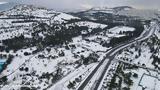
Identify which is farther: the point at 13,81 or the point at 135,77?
the point at 135,77

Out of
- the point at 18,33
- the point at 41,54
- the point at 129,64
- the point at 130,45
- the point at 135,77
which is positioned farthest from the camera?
the point at 18,33

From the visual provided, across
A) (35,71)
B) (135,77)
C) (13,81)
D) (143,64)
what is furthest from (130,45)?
→ (13,81)

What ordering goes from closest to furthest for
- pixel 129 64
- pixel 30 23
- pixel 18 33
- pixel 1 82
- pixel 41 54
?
1. pixel 1 82
2. pixel 129 64
3. pixel 41 54
4. pixel 18 33
5. pixel 30 23

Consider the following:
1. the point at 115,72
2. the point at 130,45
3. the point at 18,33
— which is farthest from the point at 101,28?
the point at 115,72

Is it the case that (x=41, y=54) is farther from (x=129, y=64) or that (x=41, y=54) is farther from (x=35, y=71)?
(x=129, y=64)

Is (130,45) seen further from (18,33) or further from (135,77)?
(18,33)

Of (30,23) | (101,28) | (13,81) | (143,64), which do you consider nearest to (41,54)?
(13,81)

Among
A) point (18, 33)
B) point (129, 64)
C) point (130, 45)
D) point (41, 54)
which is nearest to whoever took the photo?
point (129, 64)

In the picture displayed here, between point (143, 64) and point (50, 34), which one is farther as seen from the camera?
point (50, 34)

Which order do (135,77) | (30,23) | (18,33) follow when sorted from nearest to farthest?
(135,77) < (18,33) < (30,23)
